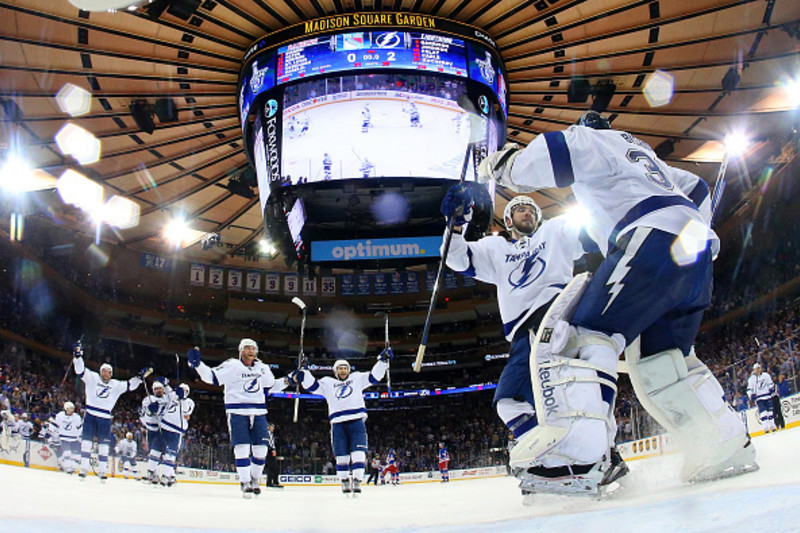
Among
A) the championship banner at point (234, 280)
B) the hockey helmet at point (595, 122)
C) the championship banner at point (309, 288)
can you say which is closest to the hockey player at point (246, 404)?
the hockey helmet at point (595, 122)

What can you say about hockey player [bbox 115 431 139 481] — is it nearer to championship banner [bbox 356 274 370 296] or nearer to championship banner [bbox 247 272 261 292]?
championship banner [bbox 247 272 261 292]

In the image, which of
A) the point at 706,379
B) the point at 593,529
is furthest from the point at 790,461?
the point at 593,529

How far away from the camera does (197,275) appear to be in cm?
2603

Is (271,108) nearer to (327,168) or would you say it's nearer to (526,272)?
(327,168)

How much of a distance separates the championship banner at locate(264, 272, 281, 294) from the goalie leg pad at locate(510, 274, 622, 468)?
84.9 feet

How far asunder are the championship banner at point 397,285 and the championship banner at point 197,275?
839cm

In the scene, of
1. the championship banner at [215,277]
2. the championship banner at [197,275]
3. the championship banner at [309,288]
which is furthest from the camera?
the championship banner at [309,288]

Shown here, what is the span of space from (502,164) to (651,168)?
592 millimetres

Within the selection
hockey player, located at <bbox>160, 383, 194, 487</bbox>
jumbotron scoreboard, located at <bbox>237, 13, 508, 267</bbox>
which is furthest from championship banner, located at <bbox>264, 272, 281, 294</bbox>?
hockey player, located at <bbox>160, 383, 194, 487</bbox>

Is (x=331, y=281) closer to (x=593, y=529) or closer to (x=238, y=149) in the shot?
(x=238, y=149)

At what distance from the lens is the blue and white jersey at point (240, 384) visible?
23.3 feet

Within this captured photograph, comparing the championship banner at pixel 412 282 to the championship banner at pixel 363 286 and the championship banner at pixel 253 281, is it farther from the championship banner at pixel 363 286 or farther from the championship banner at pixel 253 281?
the championship banner at pixel 253 281

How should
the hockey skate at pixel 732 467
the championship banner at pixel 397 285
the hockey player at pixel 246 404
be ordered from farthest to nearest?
the championship banner at pixel 397 285, the hockey player at pixel 246 404, the hockey skate at pixel 732 467

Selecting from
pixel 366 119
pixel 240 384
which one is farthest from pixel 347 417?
pixel 366 119
